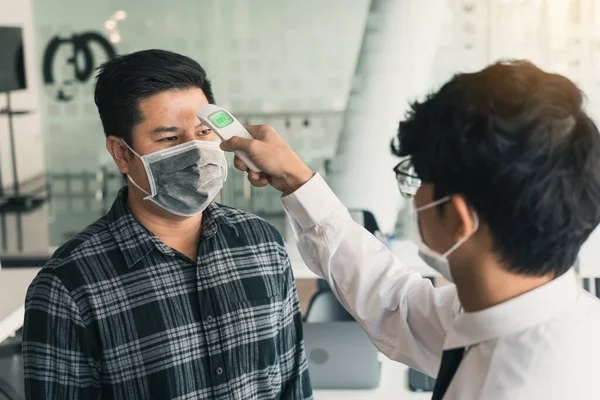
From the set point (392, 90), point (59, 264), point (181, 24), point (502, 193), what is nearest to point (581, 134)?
point (502, 193)

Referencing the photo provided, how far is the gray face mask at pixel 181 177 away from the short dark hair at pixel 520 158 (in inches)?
23.0

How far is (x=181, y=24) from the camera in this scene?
4.31 meters

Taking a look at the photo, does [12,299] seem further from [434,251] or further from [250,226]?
[434,251]

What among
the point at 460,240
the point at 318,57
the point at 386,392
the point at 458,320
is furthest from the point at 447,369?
the point at 318,57

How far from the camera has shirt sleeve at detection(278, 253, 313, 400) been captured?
1.48 meters

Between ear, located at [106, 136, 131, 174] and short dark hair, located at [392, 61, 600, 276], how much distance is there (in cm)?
73

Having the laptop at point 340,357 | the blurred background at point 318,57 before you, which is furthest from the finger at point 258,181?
the blurred background at point 318,57

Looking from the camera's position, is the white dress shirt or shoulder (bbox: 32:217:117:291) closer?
the white dress shirt

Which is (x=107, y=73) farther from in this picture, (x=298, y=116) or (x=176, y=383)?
(x=298, y=116)

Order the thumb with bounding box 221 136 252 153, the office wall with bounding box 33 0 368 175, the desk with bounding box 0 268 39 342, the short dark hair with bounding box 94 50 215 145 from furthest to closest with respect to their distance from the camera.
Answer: the office wall with bounding box 33 0 368 175 < the desk with bounding box 0 268 39 342 < the short dark hair with bounding box 94 50 215 145 < the thumb with bounding box 221 136 252 153

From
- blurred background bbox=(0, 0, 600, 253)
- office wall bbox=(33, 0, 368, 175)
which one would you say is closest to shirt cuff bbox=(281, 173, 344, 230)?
blurred background bbox=(0, 0, 600, 253)

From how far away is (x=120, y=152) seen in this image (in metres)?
1.49

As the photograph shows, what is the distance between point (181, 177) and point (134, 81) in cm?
21

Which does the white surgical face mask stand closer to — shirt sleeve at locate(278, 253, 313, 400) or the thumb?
the thumb
